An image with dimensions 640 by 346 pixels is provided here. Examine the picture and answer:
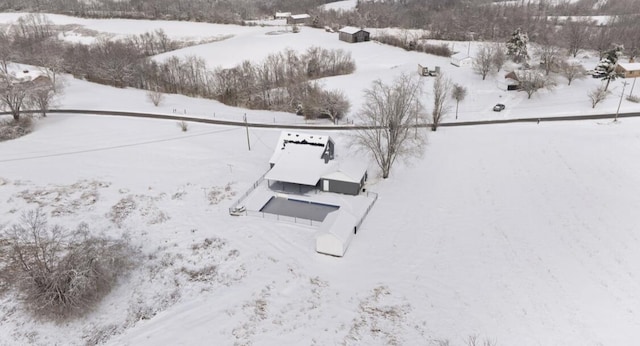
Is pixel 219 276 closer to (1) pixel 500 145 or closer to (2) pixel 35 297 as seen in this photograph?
(2) pixel 35 297

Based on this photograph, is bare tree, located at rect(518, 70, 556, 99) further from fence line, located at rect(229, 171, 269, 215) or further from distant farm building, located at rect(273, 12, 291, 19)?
distant farm building, located at rect(273, 12, 291, 19)

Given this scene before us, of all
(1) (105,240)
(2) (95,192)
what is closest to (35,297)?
(1) (105,240)

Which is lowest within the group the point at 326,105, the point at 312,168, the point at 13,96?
the point at 312,168

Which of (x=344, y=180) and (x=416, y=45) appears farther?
(x=416, y=45)

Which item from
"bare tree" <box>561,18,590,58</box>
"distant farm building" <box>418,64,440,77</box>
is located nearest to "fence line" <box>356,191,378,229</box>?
"distant farm building" <box>418,64,440,77</box>

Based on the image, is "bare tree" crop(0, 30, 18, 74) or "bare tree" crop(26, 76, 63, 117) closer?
"bare tree" crop(26, 76, 63, 117)

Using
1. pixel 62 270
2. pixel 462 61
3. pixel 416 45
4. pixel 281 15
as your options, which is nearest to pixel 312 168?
pixel 62 270

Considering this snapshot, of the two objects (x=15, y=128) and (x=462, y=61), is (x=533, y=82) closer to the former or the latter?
(x=462, y=61)

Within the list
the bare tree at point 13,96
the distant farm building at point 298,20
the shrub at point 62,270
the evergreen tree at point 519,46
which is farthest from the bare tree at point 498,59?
the distant farm building at point 298,20

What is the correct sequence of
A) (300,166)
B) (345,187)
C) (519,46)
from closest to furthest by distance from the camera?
1. (345,187)
2. (300,166)
3. (519,46)
